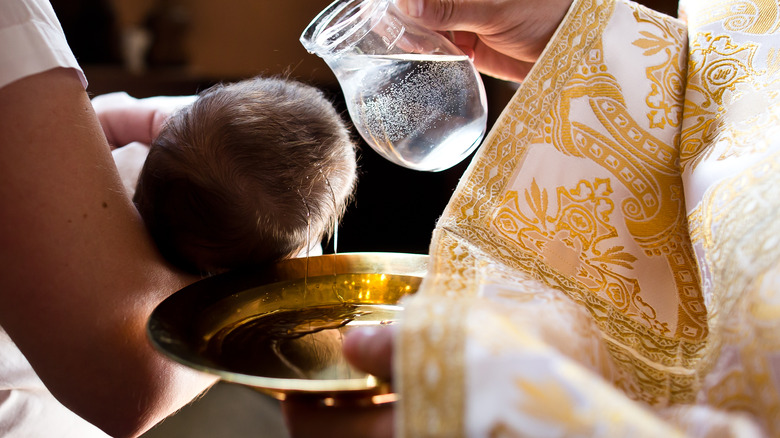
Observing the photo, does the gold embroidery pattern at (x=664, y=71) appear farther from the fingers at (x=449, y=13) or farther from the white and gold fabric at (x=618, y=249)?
the fingers at (x=449, y=13)

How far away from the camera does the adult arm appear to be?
544 millimetres

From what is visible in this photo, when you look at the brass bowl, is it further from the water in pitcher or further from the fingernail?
the fingernail

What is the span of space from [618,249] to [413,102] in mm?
238

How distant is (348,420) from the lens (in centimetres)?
41

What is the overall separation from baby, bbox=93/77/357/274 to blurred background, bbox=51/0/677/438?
3.75ft

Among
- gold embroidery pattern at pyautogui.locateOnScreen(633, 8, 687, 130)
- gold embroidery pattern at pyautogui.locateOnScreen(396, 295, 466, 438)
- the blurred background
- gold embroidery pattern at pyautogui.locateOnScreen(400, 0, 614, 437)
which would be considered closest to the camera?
gold embroidery pattern at pyautogui.locateOnScreen(396, 295, 466, 438)

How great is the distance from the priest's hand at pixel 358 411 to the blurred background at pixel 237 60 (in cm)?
148

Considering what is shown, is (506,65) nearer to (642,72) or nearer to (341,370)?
(642,72)

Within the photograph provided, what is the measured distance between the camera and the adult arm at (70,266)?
21.4 inches

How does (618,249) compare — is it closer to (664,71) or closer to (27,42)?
(664,71)

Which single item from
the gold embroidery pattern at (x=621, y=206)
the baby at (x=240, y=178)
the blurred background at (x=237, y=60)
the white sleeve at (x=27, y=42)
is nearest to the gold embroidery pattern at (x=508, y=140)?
the gold embroidery pattern at (x=621, y=206)

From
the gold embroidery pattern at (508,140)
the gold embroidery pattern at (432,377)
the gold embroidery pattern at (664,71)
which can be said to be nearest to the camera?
the gold embroidery pattern at (432,377)

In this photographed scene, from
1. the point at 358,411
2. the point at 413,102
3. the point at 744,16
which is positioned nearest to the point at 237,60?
the point at 413,102

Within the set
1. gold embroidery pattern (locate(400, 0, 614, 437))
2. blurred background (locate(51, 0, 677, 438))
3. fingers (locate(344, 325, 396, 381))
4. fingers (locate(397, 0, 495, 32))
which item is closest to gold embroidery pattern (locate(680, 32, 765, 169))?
gold embroidery pattern (locate(400, 0, 614, 437))
